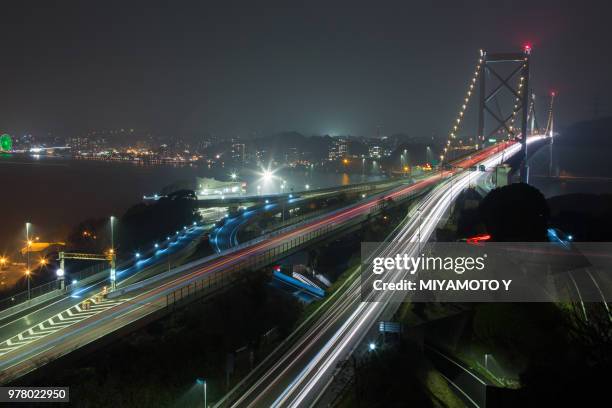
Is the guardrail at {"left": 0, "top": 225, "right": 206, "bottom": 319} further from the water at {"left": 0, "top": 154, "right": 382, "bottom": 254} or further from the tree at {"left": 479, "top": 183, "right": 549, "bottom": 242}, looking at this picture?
the water at {"left": 0, "top": 154, "right": 382, "bottom": 254}

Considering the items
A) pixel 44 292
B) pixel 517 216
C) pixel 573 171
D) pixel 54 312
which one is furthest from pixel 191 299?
pixel 573 171

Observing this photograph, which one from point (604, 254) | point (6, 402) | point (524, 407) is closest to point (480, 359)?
point (524, 407)

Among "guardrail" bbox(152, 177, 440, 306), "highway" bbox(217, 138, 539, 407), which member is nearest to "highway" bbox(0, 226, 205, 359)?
"guardrail" bbox(152, 177, 440, 306)

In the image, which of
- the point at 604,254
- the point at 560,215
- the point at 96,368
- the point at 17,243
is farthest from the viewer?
the point at 17,243

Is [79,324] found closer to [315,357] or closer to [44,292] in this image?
[44,292]

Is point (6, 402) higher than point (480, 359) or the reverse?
higher

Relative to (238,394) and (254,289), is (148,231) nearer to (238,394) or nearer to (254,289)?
(254,289)

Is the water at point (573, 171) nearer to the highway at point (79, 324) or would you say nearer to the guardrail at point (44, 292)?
the highway at point (79, 324)

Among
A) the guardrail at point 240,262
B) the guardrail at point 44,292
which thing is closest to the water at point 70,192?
the guardrail at point 44,292
